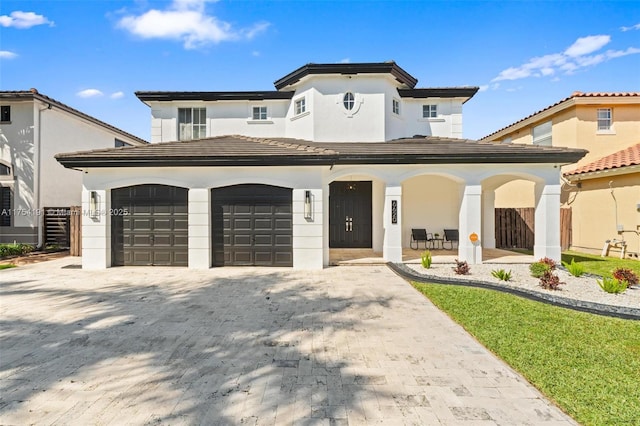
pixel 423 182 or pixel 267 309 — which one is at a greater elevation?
pixel 423 182

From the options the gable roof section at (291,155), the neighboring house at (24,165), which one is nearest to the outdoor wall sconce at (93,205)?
the gable roof section at (291,155)

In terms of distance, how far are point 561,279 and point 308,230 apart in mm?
7807

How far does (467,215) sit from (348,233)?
543 centimetres

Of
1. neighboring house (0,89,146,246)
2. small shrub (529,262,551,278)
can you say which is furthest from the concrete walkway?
neighboring house (0,89,146,246)

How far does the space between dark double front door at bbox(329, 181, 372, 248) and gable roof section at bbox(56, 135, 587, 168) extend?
2.82m

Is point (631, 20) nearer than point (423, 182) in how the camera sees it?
Yes

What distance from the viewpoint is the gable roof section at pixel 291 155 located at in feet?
31.1

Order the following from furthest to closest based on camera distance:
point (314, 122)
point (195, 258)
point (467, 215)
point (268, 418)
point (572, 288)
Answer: point (314, 122), point (467, 215), point (195, 258), point (572, 288), point (268, 418)

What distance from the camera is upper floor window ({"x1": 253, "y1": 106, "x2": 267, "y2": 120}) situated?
1503 cm

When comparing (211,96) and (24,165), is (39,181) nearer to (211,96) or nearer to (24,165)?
(24,165)

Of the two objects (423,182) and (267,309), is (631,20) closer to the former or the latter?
(423,182)

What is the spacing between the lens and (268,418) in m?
2.86

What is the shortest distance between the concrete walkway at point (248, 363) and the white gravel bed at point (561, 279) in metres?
2.68

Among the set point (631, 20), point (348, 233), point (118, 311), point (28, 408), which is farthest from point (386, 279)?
point (631, 20)
